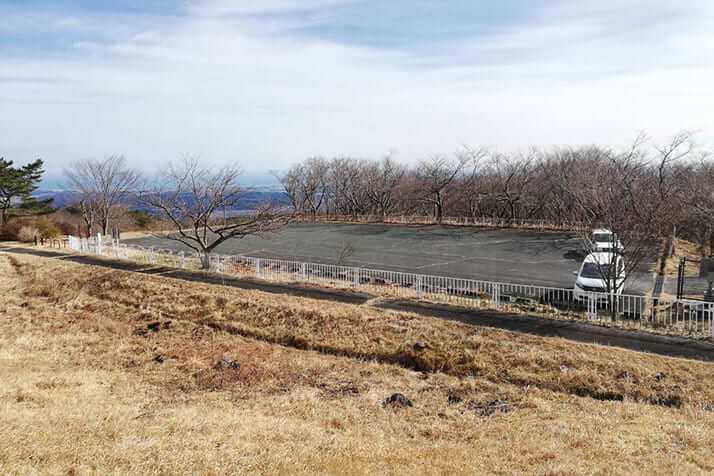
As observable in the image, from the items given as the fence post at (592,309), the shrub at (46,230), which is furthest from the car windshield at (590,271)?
the shrub at (46,230)

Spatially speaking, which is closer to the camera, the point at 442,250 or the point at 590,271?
the point at 590,271

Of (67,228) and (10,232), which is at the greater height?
(67,228)

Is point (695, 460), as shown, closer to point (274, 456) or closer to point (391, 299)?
point (274, 456)

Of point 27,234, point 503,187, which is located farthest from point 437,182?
point 27,234

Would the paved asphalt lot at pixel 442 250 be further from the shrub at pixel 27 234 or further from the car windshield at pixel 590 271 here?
the shrub at pixel 27 234

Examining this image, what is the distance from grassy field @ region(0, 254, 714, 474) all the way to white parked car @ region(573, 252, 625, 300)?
12.8 feet

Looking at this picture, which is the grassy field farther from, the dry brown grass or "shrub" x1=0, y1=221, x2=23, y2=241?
"shrub" x1=0, y1=221, x2=23, y2=241

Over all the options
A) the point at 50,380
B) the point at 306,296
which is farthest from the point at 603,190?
the point at 50,380

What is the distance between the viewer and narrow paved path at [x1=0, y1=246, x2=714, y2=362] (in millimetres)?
9164

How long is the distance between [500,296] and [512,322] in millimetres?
2003

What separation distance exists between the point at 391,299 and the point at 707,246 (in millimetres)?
23047

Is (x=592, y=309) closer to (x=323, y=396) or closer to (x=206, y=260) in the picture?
(x=323, y=396)

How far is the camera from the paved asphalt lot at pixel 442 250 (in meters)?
18.7

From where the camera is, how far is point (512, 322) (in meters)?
11.1
